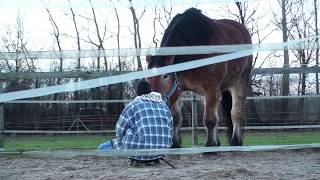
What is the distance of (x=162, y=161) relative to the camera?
525 cm

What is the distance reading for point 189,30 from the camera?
234 inches

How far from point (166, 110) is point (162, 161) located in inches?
27.5

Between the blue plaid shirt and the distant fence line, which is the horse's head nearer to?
the blue plaid shirt

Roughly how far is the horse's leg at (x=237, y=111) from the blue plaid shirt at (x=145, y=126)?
7.57 feet

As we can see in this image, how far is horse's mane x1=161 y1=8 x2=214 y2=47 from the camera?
5863mm

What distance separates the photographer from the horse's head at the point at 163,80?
5309 mm

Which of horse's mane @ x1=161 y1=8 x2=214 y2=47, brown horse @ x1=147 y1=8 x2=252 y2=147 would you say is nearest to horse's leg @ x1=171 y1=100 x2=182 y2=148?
brown horse @ x1=147 y1=8 x2=252 y2=147

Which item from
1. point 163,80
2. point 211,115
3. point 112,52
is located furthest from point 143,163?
point 211,115

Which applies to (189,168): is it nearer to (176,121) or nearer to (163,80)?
(163,80)

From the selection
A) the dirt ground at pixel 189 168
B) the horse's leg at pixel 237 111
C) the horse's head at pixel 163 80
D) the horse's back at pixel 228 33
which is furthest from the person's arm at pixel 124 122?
the horse's leg at pixel 237 111

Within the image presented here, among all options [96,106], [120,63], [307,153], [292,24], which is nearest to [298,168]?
[307,153]

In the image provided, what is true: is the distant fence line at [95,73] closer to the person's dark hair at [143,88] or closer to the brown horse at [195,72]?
the brown horse at [195,72]

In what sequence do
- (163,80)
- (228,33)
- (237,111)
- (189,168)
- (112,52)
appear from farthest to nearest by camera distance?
(237,111), (228,33), (163,80), (189,168), (112,52)

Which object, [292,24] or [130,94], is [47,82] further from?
[292,24]
